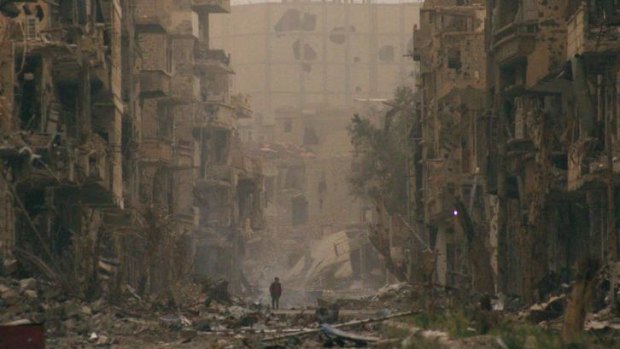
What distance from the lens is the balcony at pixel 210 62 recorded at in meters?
108

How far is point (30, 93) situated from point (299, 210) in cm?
9819

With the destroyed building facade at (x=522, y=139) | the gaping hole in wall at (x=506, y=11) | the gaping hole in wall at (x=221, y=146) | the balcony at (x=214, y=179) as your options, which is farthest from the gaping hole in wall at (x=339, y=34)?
the gaping hole in wall at (x=506, y=11)

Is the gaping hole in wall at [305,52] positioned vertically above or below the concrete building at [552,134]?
above

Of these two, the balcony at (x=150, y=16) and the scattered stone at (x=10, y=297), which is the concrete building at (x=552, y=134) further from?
the balcony at (x=150, y=16)

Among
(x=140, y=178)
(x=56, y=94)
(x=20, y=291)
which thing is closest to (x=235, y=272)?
(x=140, y=178)

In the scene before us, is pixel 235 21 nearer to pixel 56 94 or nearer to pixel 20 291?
pixel 56 94

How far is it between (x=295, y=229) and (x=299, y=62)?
2775 centimetres

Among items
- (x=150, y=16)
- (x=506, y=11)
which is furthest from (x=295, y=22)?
(x=506, y=11)

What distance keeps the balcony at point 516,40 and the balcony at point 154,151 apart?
2376cm

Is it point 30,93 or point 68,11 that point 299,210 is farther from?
point 30,93

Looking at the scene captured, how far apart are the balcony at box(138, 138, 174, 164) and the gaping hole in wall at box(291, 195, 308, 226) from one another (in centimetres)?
6794

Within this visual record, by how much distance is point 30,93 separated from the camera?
52719mm

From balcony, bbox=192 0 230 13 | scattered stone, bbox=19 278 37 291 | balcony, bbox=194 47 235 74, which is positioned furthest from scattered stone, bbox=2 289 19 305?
balcony, bbox=194 47 235 74

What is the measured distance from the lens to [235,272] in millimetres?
107875
